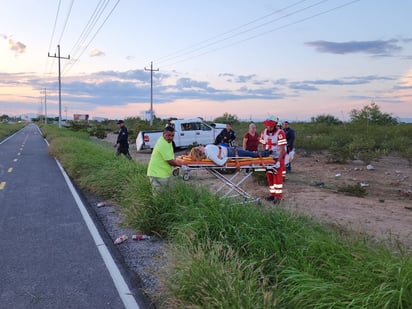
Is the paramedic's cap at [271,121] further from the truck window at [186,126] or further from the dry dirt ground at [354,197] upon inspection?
the truck window at [186,126]

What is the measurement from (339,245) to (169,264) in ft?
6.03

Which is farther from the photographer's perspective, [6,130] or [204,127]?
[6,130]

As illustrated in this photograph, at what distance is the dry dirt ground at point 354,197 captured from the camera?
8.06 metres

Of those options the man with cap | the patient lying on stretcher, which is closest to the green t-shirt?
the patient lying on stretcher

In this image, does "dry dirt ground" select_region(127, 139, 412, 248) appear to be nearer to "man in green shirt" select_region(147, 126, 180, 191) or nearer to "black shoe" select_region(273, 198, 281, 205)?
"black shoe" select_region(273, 198, 281, 205)

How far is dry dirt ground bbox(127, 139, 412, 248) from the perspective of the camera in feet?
26.5

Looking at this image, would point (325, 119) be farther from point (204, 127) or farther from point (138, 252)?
point (138, 252)

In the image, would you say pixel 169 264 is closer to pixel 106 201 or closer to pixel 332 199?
pixel 106 201

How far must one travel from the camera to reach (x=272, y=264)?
15.2ft

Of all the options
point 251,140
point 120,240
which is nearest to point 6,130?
point 251,140

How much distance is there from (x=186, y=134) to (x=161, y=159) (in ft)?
58.0

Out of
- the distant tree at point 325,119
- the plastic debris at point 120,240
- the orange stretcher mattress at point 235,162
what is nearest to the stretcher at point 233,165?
the orange stretcher mattress at point 235,162

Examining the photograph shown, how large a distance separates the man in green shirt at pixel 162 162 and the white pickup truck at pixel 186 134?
1709 centimetres

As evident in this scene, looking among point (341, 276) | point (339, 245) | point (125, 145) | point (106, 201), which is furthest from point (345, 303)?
point (125, 145)
